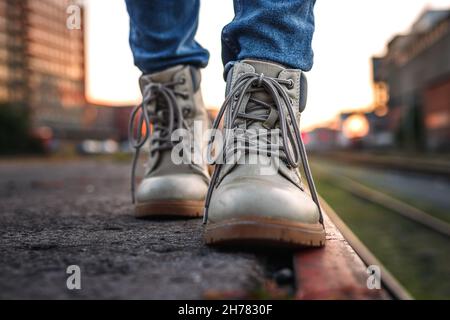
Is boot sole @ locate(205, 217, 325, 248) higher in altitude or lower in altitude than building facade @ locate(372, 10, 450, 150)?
lower

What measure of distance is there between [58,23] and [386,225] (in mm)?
69941

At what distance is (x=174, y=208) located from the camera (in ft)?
5.36

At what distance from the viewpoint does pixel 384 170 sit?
15.2 m

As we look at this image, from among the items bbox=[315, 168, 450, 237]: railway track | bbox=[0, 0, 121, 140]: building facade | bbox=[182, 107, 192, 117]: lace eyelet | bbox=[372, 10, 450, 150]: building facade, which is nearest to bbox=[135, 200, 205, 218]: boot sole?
bbox=[182, 107, 192, 117]: lace eyelet

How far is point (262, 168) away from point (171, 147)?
1.91 ft

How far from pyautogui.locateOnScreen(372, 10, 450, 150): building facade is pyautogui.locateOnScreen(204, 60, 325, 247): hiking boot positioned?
30342 mm

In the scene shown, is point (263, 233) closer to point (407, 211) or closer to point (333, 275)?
point (333, 275)

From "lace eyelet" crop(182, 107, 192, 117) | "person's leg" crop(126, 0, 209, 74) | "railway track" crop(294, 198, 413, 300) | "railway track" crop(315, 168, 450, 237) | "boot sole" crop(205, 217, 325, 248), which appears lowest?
"railway track" crop(315, 168, 450, 237)

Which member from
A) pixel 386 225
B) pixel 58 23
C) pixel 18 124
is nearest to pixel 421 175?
pixel 386 225

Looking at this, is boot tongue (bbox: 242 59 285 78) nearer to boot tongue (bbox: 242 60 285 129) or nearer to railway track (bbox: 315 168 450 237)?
boot tongue (bbox: 242 60 285 129)

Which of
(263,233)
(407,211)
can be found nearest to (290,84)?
(263,233)

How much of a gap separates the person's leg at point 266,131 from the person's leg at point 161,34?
44 centimetres

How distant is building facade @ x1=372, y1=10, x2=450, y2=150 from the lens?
113 ft

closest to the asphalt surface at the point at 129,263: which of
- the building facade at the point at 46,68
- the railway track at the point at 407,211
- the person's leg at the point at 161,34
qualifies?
the person's leg at the point at 161,34
